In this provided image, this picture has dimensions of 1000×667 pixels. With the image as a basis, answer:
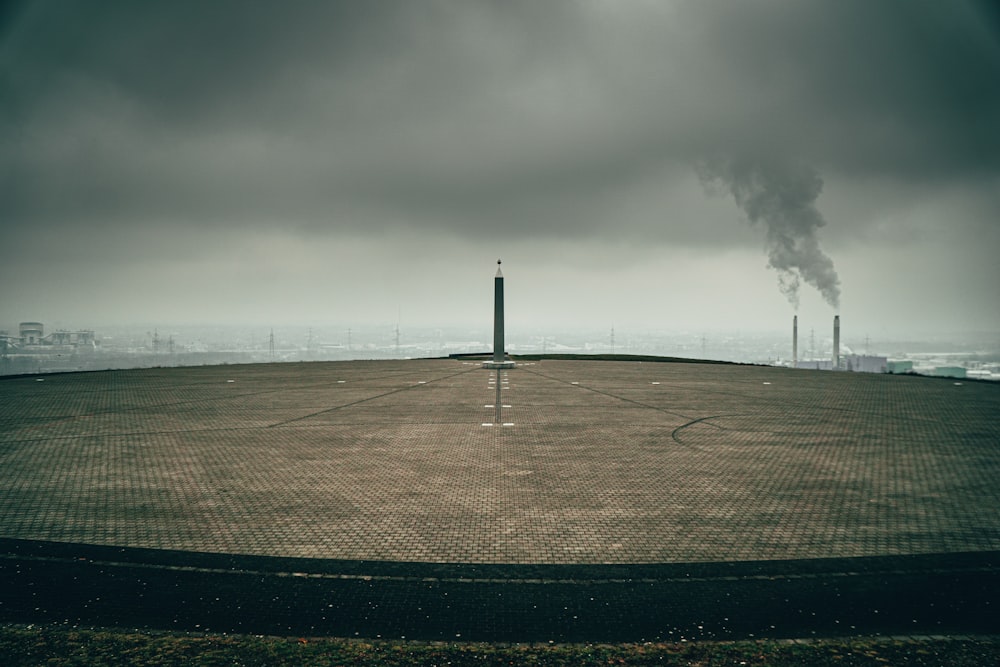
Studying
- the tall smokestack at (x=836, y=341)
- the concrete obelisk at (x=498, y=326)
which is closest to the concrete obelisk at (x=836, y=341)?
the tall smokestack at (x=836, y=341)

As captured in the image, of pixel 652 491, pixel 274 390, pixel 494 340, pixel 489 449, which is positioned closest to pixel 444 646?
pixel 652 491

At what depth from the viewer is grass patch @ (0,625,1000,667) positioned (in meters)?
4.16

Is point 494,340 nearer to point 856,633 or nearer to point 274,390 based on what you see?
point 274,390

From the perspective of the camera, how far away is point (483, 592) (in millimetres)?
5262

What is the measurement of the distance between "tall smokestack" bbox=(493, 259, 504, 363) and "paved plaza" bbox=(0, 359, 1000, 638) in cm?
1647

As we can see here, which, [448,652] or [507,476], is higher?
[507,476]

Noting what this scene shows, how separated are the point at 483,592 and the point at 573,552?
1301 millimetres

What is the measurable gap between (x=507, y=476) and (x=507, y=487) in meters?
0.65

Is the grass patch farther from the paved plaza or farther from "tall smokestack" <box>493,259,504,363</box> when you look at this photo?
"tall smokestack" <box>493,259,504,363</box>

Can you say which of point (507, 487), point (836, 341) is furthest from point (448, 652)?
point (836, 341)

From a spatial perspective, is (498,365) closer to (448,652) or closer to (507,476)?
(507,476)

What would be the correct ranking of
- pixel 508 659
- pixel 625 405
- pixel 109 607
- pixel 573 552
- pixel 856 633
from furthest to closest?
pixel 625 405 → pixel 573 552 → pixel 109 607 → pixel 856 633 → pixel 508 659

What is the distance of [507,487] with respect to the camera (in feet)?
28.9

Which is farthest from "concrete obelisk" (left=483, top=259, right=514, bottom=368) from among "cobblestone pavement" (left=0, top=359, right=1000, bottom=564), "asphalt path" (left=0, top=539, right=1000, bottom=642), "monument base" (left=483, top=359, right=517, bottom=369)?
"asphalt path" (left=0, top=539, right=1000, bottom=642)
